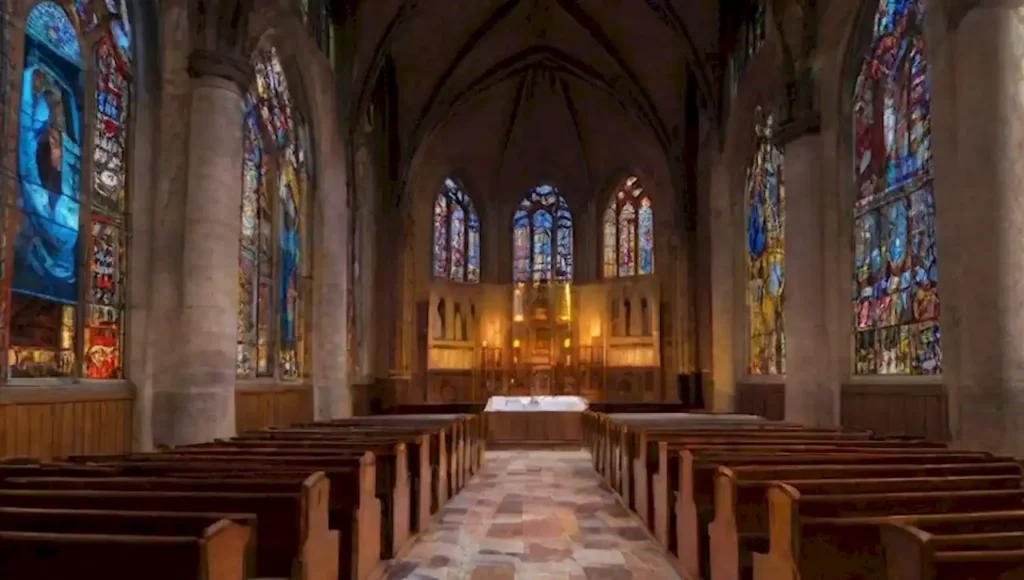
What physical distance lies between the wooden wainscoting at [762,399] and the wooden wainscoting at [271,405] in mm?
8914

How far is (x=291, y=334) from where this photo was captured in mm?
16531

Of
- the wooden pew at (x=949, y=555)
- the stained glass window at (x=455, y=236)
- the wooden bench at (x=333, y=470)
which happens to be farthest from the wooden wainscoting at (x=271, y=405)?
the stained glass window at (x=455, y=236)

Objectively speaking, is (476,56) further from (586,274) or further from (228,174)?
(228,174)

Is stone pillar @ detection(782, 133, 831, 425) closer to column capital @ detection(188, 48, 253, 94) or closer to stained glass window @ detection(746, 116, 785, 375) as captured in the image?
stained glass window @ detection(746, 116, 785, 375)

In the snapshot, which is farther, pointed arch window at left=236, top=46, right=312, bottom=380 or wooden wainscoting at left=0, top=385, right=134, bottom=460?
pointed arch window at left=236, top=46, right=312, bottom=380

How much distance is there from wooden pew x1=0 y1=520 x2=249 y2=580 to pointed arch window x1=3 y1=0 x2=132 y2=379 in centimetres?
576

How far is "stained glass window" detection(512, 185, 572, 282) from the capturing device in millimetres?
32406

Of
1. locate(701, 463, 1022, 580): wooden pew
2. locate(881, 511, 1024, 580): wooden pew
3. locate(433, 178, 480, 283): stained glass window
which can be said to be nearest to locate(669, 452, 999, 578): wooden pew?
locate(701, 463, 1022, 580): wooden pew

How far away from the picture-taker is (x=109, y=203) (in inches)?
412

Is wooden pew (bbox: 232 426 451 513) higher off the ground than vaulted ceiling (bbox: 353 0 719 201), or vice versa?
vaulted ceiling (bbox: 353 0 719 201)

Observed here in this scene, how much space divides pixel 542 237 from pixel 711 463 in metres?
26.2

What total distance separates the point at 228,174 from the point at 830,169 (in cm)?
914

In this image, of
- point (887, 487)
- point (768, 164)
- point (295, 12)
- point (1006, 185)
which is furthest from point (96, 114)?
point (768, 164)

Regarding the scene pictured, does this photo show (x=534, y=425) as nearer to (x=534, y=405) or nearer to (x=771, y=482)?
(x=534, y=405)
